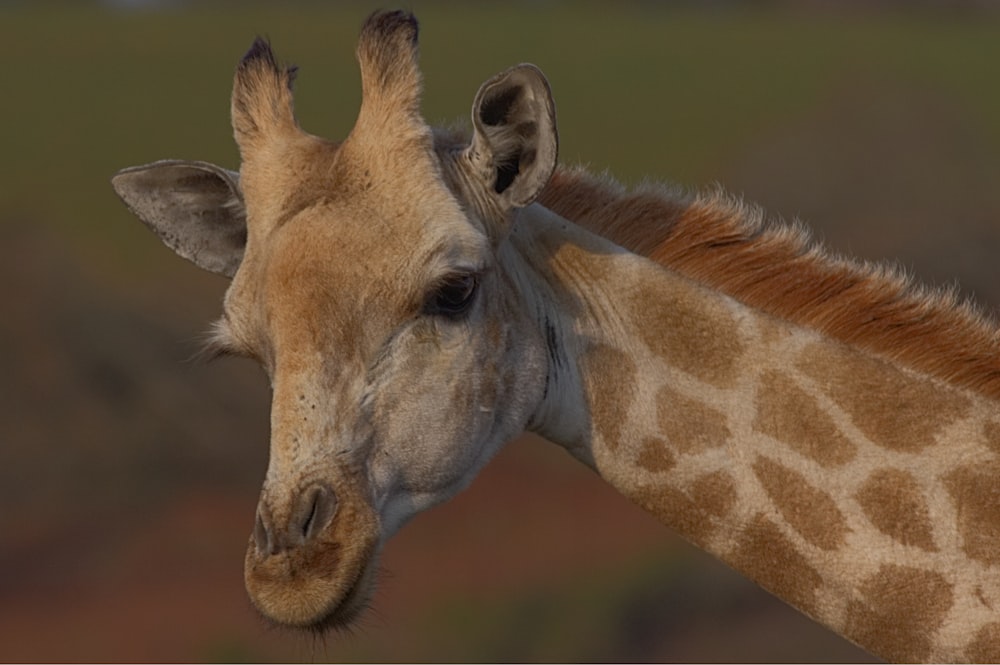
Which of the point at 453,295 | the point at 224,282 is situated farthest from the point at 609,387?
the point at 224,282

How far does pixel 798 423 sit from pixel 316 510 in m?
2.04

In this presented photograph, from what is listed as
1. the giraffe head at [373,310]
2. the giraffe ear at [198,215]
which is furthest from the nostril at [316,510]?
the giraffe ear at [198,215]

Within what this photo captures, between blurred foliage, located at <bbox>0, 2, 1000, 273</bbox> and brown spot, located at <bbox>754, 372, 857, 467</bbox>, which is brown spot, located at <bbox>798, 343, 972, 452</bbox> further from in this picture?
blurred foliage, located at <bbox>0, 2, 1000, 273</bbox>

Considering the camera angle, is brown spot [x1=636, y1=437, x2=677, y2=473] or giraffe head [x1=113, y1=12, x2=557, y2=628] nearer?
giraffe head [x1=113, y1=12, x2=557, y2=628]

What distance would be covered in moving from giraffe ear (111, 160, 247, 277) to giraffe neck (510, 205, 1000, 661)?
4.76 feet

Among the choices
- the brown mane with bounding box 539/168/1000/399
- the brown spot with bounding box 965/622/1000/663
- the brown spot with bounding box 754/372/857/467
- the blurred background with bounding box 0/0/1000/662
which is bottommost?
the blurred background with bounding box 0/0/1000/662

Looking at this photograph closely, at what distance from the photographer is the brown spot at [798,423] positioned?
6414mm

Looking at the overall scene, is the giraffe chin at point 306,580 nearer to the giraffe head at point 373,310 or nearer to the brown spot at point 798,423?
the giraffe head at point 373,310

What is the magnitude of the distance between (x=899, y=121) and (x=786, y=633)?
21.8 m

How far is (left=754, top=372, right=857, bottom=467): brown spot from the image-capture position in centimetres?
641

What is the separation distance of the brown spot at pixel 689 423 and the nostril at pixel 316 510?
60.4 inches

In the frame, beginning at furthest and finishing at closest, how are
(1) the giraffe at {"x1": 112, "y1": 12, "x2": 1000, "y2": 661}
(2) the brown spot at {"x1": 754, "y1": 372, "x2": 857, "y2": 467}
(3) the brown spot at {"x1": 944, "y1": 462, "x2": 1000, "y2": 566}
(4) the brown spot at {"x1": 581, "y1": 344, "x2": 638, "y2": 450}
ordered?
(4) the brown spot at {"x1": 581, "y1": 344, "x2": 638, "y2": 450}, (2) the brown spot at {"x1": 754, "y1": 372, "x2": 857, "y2": 467}, (3) the brown spot at {"x1": 944, "y1": 462, "x2": 1000, "y2": 566}, (1) the giraffe at {"x1": 112, "y1": 12, "x2": 1000, "y2": 661}

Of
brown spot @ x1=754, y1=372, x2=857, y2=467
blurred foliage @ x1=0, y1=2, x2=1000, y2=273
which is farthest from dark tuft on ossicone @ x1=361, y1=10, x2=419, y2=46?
blurred foliage @ x1=0, y1=2, x2=1000, y2=273

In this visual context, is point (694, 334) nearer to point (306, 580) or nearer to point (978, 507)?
point (978, 507)
